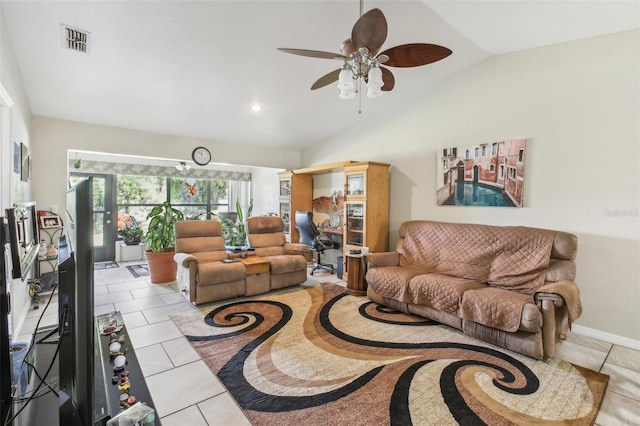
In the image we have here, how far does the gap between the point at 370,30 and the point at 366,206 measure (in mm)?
2882

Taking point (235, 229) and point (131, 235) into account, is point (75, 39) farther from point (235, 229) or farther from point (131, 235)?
point (235, 229)

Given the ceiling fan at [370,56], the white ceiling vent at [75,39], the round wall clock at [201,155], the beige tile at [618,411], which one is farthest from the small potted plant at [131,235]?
the beige tile at [618,411]

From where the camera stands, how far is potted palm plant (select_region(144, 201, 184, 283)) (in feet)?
15.5

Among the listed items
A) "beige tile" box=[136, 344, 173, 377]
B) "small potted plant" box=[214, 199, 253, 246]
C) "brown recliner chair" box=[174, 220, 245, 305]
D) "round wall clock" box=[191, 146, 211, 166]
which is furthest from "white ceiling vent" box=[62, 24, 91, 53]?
"small potted plant" box=[214, 199, 253, 246]

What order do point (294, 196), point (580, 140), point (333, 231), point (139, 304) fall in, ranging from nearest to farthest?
point (580, 140) → point (139, 304) → point (333, 231) → point (294, 196)

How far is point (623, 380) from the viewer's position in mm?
2350

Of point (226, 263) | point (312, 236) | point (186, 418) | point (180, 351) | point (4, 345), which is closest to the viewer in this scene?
point (4, 345)

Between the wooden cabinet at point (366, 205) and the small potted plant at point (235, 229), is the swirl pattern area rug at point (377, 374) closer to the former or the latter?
the wooden cabinet at point (366, 205)

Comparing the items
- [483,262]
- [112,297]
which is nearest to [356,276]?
[483,262]

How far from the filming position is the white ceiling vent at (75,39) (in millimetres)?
2699

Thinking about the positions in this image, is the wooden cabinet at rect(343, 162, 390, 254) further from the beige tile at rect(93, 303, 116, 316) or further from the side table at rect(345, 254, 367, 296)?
the beige tile at rect(93, 303, 116, 316)

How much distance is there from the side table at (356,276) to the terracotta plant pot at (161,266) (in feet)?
8.76

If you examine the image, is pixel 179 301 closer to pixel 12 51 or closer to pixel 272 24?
pixel 12 51

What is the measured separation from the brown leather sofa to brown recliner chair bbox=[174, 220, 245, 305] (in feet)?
5.49
